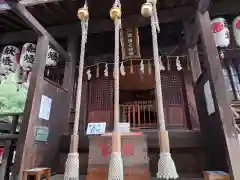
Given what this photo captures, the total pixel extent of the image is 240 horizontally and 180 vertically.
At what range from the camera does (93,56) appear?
6238 mm

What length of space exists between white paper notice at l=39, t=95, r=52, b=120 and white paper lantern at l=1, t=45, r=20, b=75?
8.22 feet

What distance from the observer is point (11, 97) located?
6785 mm

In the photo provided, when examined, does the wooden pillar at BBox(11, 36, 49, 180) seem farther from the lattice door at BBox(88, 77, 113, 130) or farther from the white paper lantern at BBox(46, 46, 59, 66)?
the lattice door at BBox(88, 77, 113, 130)

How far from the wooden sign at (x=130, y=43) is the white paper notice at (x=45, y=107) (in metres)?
2.40

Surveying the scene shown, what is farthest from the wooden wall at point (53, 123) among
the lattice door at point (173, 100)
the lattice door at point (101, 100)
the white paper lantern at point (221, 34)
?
the white paper lantern at point (221, 34)

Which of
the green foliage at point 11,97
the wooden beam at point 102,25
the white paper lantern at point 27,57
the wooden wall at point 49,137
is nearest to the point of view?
the wooden wall at point 49,137

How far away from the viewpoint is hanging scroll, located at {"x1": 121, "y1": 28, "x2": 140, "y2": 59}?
5.12 m

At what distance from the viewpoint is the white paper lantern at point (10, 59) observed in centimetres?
562

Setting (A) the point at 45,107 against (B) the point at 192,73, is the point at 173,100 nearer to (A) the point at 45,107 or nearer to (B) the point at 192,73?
(B) the point at 192,73

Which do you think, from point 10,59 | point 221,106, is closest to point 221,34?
point 221,106

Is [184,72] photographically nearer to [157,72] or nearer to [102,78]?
[102,78]

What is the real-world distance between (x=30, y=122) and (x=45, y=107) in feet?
1.86

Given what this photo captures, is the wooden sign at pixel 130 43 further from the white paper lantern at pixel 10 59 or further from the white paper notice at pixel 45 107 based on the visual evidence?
the white paper lantern at pixel 10 59

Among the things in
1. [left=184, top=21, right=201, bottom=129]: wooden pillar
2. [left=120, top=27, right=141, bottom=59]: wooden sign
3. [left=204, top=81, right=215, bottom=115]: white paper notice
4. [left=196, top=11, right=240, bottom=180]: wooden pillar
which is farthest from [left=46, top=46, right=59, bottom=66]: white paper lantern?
[left=204, top=81, right=215, bottom=115]: white paper notice
